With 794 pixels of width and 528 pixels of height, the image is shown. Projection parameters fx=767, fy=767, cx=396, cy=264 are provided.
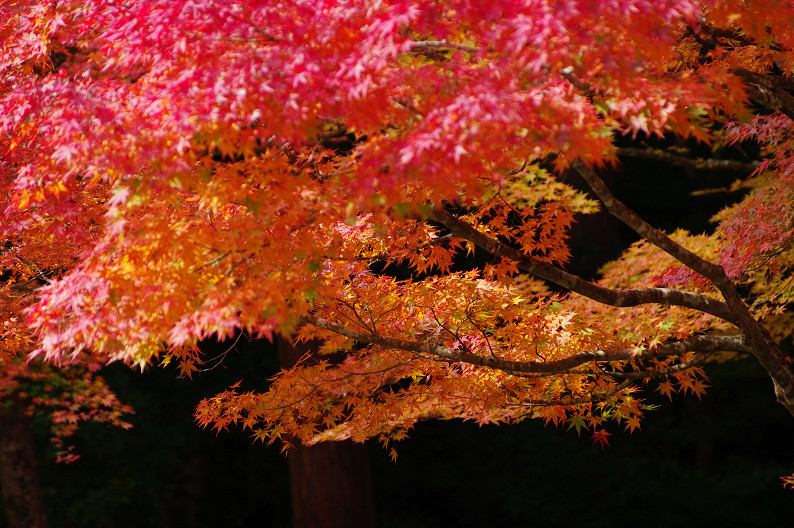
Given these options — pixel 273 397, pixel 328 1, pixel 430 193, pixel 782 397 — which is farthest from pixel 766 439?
pixel 328 1

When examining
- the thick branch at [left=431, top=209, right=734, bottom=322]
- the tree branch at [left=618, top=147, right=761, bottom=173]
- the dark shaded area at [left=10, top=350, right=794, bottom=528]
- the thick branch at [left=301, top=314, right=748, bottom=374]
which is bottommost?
the dark shaded area at [left=10, top=350, right=794, bottom=528]

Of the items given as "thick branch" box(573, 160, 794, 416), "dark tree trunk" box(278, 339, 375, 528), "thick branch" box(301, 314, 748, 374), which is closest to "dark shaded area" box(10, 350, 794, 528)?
"dark tree trunk" box(278, 339, 375, 528)

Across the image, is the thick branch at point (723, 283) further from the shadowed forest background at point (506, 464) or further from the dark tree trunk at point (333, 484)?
the shadowed forest background at point (506, 464)

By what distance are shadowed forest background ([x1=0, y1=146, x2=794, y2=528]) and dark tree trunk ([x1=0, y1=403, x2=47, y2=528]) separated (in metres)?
1.00

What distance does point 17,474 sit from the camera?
29.8 feet

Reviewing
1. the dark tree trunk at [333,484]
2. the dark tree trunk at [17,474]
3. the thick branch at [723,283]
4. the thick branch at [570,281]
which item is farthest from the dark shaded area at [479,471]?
the thick branch at [570,281]

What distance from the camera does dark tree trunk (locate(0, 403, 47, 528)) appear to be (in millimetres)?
9078

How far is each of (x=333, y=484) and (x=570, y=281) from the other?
16.9ft

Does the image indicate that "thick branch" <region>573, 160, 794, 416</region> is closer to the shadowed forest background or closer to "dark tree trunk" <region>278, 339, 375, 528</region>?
"dark tree trunk" <region>278, 339, 375, 528</region>

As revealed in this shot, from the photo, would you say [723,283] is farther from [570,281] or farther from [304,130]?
[304,130]

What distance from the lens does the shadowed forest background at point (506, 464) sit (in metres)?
10.0

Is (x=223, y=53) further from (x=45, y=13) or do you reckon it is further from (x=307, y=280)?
(x=45, y=13)

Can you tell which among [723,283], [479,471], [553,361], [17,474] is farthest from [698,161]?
[17,474]

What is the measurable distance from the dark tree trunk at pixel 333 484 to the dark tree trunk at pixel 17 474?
3.44 m
